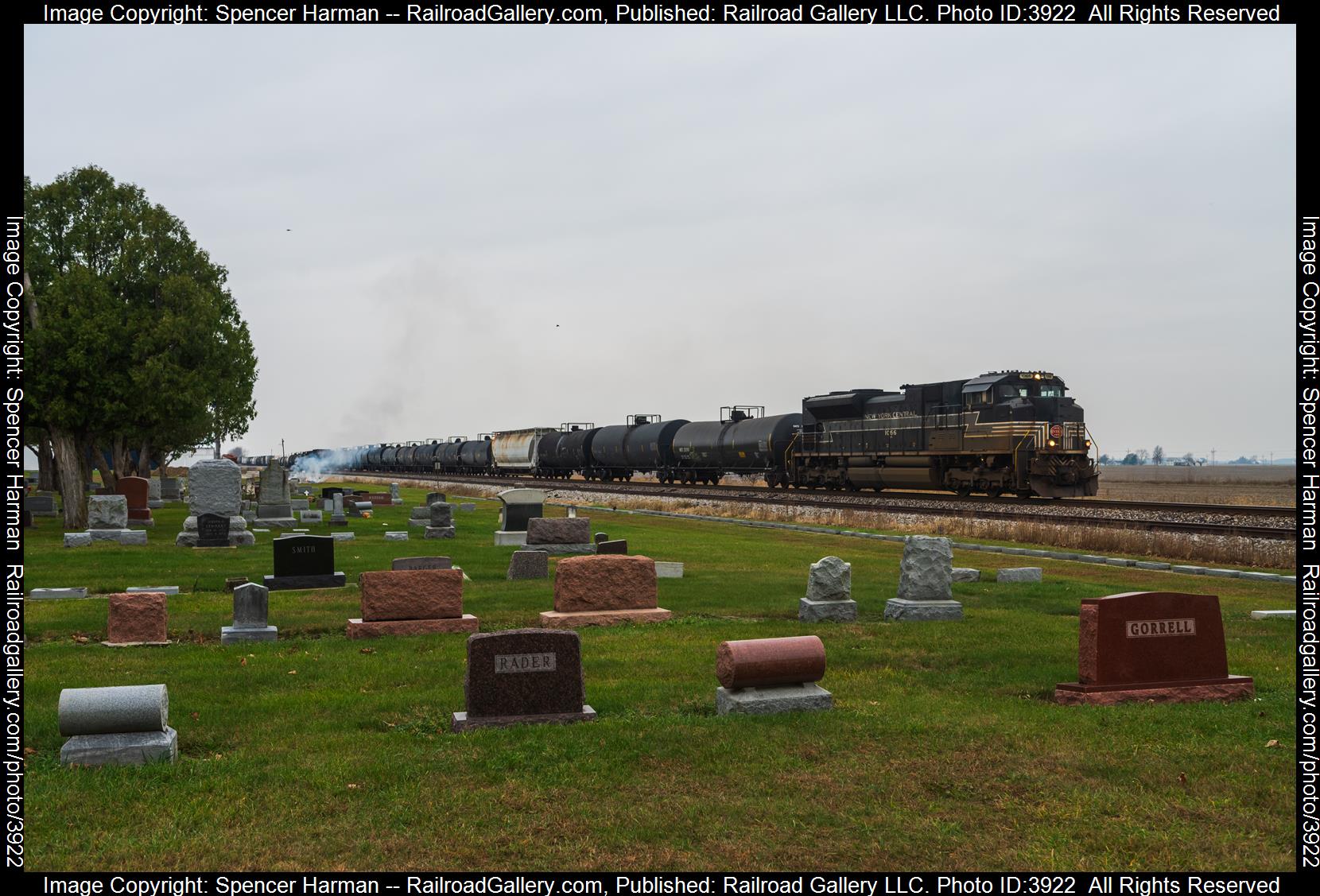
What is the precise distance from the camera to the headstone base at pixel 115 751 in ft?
25.6

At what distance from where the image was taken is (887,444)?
4316 centimetres

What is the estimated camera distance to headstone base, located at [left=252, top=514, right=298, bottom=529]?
1260 inches

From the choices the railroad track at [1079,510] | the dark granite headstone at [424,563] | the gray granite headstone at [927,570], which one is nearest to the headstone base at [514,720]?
the gray granite headstone at [927,570]

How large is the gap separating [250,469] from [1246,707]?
123 metres

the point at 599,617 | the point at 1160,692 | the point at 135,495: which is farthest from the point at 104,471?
the point at 1160,692

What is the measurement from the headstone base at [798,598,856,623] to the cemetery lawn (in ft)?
1.12

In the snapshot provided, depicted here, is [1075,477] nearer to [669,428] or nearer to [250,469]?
[669,428]

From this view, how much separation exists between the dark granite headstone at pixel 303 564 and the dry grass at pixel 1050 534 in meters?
16.6

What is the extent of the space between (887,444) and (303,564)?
29.4 m

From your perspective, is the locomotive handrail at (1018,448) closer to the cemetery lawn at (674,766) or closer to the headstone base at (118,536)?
the cemetery lawn at (674,766)

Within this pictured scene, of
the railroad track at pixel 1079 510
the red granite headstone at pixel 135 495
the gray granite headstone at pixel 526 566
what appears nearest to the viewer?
the gray granite headstone at pixel 526 566

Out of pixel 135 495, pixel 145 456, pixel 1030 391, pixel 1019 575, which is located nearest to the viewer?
pixel 1019 575

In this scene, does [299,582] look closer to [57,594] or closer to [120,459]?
[57,594]
